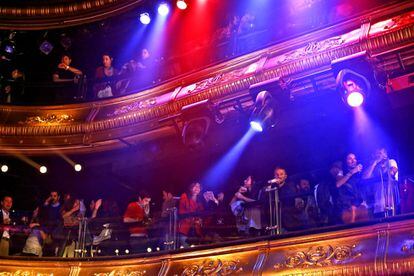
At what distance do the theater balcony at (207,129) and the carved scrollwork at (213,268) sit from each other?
0.02 meters

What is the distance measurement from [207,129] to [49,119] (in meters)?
4.17

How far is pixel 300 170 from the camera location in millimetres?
11094

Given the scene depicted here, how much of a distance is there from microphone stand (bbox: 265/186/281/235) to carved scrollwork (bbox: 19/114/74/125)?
216 inches

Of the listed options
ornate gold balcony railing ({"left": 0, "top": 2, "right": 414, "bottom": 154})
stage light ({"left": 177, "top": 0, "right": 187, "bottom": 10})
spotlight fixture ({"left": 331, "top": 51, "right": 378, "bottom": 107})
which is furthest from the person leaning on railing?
spotlight fixture ({"left": 331, "top": 51, "right": 378, "bottom": 107})

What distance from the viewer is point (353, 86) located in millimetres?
8164

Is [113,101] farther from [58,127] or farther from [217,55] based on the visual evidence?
[217,55]

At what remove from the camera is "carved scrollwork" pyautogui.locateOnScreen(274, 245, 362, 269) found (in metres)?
7.51

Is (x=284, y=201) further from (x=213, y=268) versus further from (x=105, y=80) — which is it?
(x=105, y=80)

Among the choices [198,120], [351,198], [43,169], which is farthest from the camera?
[43,169]

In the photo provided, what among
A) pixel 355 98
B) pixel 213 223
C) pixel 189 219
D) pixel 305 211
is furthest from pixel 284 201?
pixel 355 98

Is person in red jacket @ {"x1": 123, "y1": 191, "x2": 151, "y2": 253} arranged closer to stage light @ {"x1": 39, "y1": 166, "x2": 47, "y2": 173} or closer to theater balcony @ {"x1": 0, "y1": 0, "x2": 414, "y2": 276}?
theater balcony @ {"x1": 0, "y1": 0, "x2": 414, "y2": 276}

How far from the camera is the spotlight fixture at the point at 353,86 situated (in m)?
8.13

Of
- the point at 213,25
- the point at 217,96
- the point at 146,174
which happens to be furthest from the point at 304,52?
the point at 146,174

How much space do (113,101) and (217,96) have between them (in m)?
2.76
